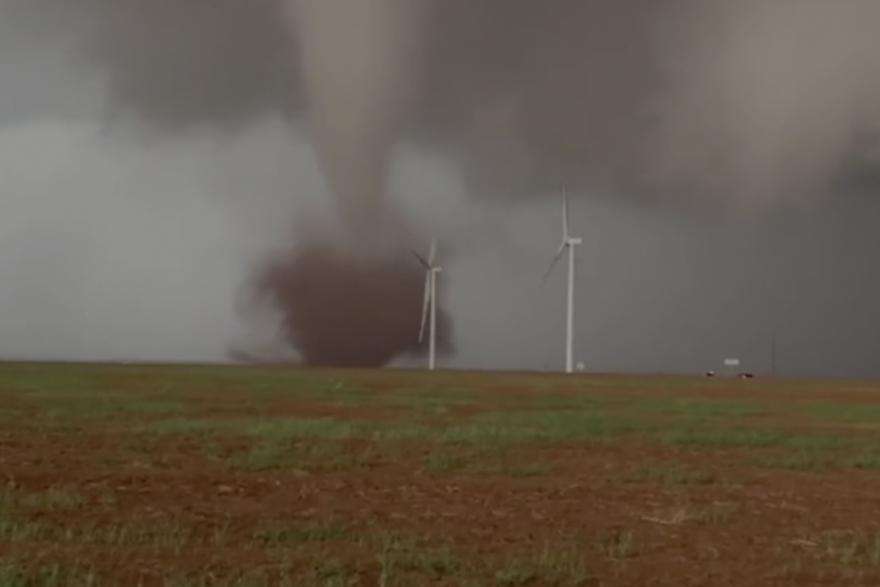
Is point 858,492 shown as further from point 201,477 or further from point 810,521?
point 201,477

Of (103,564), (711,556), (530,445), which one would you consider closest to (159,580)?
(103,564)

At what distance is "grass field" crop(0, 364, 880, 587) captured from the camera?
63.9ft

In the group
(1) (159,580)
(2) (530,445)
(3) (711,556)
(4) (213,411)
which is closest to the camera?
(1) (159,580)

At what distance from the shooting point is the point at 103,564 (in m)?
19.0

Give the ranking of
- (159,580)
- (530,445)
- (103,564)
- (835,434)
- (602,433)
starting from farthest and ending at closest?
(835,434), (602,433), (530,445), (103,564), (159,580)

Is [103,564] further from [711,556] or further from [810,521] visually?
[810,521]

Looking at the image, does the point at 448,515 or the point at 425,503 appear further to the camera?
the point at 425,503

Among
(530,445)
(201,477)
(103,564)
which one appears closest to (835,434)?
(530,445)

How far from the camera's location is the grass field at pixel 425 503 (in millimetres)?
19484

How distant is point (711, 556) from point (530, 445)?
21.9 meters

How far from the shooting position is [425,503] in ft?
90.7

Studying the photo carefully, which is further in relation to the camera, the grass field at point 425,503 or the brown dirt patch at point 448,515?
the brown dirt patch at point 448,515

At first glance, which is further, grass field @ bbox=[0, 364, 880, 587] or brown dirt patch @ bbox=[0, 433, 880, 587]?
brown dirt patch @ bbox=[0, 433, 880, 587]

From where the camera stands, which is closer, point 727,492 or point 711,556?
point 711,556
